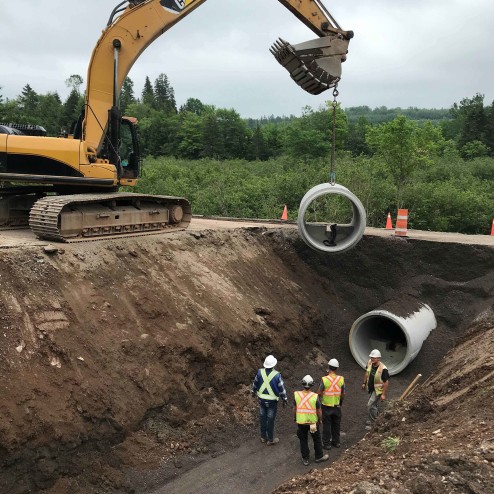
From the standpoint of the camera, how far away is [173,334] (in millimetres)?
8469

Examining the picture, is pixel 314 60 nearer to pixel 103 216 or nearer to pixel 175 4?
pixel 175 4

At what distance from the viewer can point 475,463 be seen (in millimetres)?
4145

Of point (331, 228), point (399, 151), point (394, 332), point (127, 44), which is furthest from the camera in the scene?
point (399, 151)

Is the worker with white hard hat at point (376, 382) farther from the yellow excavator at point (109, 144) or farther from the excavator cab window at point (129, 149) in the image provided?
the excavator cab window at point (129, 149)

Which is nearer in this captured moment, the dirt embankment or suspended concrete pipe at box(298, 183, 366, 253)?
the dirt embankment

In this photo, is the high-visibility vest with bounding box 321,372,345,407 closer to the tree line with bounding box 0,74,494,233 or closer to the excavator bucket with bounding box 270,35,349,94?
the excavator bucket with bounding box 270,35,349,94

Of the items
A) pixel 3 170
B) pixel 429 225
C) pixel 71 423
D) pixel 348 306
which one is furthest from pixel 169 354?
pixel 429 225

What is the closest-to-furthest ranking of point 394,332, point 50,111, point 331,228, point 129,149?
point 129,149 → point 331,228 → point 394,332 → point 50,111

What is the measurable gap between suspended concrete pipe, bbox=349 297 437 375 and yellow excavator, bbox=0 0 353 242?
15.5 ft

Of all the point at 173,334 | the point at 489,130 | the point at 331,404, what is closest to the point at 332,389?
the point at 331,404

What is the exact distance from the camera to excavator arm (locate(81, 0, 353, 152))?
33.3 feet

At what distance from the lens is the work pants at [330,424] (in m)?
8.10

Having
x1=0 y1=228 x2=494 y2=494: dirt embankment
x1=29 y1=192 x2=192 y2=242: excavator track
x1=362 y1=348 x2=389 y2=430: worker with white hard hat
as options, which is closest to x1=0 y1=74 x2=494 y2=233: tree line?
x1=29 y1=192 x2=192 y2=242: excavator track

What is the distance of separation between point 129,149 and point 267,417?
639 cm
